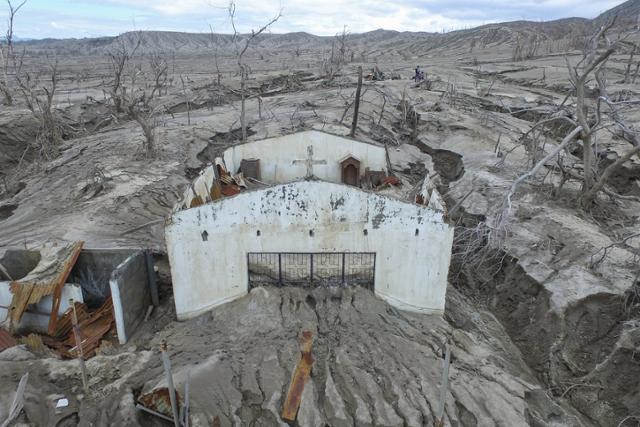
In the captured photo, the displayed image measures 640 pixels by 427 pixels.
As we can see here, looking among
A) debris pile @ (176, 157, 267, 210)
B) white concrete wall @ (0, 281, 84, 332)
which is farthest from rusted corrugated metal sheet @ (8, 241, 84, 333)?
debris pile @ (176, 157, 267, 210)

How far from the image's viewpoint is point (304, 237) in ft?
27.6

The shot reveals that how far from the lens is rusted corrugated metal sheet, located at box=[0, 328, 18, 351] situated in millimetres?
8203

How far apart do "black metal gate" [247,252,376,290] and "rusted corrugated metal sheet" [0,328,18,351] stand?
4.26 meters

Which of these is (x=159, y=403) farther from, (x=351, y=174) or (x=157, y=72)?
(x=157, y=72)

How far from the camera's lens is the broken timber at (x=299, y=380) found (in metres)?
6.37

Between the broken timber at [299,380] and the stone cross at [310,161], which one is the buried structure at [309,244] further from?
the stone cross at [310,161]

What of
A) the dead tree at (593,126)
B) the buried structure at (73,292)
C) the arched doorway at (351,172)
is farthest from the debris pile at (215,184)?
the dead tree at (593,126)

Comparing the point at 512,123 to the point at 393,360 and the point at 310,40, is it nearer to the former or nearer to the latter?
the point at 393,360

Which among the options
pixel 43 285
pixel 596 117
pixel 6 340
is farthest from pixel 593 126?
pixel 6 340

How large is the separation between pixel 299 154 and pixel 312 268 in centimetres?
510

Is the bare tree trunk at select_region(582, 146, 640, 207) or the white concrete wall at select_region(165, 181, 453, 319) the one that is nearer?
the white concrete wall at select_region(165, 181, 453, 319)

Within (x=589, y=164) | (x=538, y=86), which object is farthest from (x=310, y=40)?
(x=589, y=164)

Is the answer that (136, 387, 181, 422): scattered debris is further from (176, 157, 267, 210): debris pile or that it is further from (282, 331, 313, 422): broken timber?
(176, 157, 267, 210): debris pile

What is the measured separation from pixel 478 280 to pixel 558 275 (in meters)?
1.79
